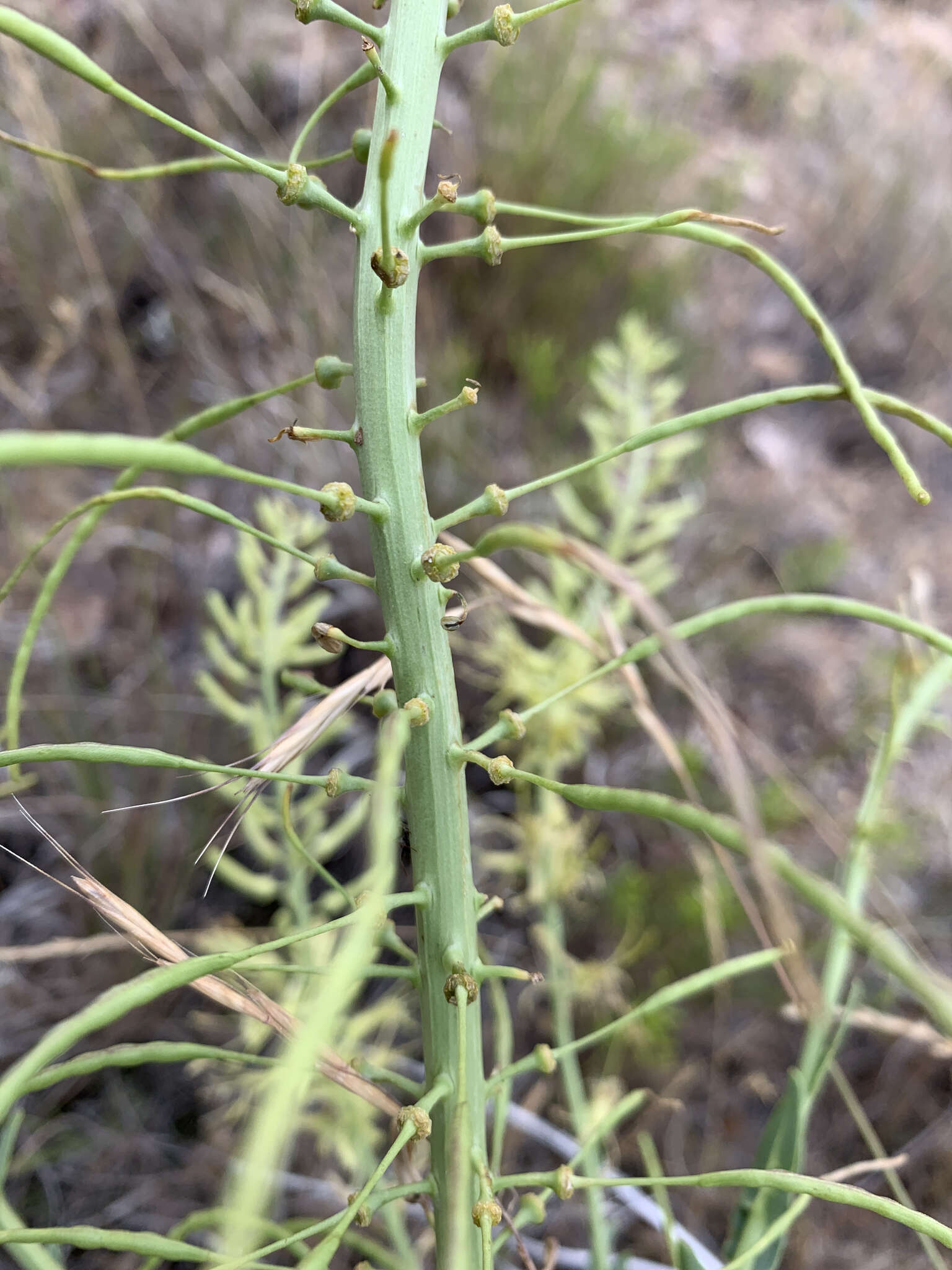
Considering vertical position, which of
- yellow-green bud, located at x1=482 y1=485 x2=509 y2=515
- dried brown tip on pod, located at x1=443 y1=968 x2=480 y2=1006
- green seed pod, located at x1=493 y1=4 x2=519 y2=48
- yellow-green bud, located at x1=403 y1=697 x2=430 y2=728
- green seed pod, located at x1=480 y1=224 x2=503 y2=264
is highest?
green seed pod, located at x1=493 y1=4 x2=519 y2=48

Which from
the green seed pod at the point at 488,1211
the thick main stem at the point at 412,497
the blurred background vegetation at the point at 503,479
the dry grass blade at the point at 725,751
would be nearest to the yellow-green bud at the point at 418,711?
the thick main stem at the point at 412,497

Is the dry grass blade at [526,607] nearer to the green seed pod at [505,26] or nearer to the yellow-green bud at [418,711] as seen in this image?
the yellow-green bud at [418,711]

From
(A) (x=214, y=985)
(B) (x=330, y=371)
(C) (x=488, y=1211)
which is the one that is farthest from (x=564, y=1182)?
(B) (x=330, y=371)

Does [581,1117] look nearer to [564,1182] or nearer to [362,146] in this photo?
[564,1182]

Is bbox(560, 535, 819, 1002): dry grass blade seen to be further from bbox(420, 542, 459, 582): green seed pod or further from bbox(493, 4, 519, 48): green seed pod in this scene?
bbox(493, 4, 519, 48): green seed pod

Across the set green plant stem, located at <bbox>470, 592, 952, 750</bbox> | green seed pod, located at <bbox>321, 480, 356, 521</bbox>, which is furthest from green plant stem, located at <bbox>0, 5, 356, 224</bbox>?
green plant stem, located at <bbox>470, 592, 952, 750</bbox>

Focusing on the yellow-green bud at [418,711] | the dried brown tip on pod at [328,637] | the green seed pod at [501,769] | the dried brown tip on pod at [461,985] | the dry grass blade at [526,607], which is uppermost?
the dry grass blade at [526,607]

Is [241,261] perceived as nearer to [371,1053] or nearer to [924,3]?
[371,1053]
